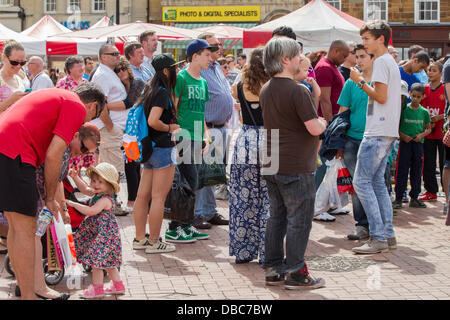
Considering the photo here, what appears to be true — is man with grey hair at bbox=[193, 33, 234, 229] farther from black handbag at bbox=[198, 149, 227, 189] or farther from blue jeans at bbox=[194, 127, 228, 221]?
black handbag at bbox=[198, 149, 227, 189]

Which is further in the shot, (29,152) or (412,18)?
(412,18)

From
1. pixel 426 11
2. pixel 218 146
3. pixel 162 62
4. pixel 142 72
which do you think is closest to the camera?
pixel 162 62

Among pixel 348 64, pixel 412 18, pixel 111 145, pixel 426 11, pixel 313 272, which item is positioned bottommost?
pixel 313 272

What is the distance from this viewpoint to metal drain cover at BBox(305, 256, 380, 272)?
6.11 meters

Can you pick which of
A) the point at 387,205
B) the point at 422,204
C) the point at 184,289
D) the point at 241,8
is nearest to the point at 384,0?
the point at 241,8

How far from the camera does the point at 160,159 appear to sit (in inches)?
259

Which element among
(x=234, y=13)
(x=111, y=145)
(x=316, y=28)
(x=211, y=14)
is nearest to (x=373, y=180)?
(x=111, y=145)

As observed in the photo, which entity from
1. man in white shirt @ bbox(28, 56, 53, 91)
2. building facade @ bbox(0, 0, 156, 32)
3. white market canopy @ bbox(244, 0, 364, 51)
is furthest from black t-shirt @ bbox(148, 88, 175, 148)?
building facade @ bbox(0, 0, 156, 32)

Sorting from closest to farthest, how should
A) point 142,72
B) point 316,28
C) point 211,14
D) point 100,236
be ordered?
point 100,236
point 142,72
point 316,28
point 211,14

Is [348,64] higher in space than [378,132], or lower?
higher

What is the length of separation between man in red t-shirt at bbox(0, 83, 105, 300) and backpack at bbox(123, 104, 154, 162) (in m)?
1.83

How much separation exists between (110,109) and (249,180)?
3198 millimetres

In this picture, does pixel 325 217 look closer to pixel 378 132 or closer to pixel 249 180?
pixel 378 132
